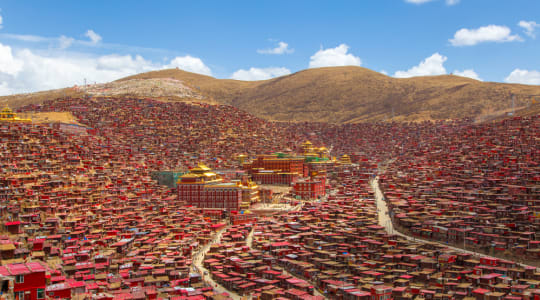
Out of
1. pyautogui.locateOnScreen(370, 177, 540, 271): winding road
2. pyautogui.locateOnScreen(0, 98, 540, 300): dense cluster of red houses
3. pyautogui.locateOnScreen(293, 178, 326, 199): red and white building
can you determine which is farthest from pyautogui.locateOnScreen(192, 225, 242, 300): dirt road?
pyautogui.locateOnScreen(293, 178, 326, 199): red and white building

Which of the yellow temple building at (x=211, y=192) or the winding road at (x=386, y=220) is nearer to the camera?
the winding road at (x=386, y=220)

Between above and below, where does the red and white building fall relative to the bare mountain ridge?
below

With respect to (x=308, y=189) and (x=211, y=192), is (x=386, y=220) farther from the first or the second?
(x=211, y=192)

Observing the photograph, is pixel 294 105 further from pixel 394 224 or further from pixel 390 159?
pixel 394 224

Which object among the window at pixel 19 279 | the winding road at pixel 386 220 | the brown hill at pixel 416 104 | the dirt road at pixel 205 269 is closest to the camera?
the window at pixel 19 279

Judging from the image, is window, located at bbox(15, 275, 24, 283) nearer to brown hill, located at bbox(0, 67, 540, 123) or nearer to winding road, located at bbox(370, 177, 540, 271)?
winding road, located at bbox(370, 177, 540, 271)

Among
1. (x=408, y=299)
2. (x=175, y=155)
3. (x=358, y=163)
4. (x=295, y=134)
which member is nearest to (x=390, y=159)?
(x=358, y=163)

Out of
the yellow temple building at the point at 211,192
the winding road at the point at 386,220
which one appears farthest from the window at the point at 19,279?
the yellow temple building at the point at 211,192

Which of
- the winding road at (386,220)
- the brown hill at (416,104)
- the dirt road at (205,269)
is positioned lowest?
the dirt road at (205,269)

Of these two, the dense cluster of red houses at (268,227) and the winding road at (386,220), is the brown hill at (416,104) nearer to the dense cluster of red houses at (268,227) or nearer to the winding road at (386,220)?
the dense cluster of red houses at (268,227)
